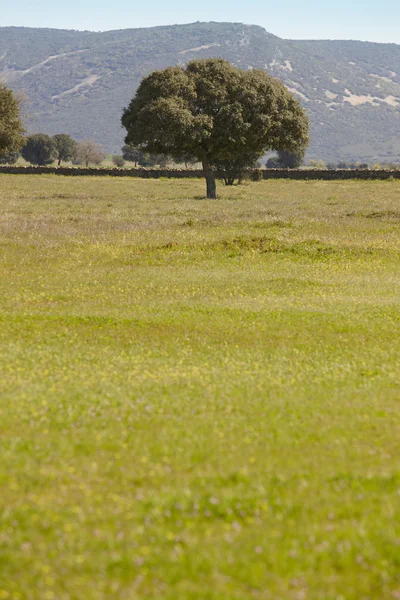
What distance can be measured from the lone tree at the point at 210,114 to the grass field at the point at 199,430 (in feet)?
108

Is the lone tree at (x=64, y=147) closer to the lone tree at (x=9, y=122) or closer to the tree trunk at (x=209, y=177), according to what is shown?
the lone tree at (x=9, y=122)

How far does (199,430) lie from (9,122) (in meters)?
70.5

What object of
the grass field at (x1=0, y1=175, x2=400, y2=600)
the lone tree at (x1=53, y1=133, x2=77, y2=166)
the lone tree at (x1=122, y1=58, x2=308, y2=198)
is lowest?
the grass field at (x1=0, y1=175, x2=400, y2=600)

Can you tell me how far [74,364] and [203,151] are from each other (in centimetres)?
4957

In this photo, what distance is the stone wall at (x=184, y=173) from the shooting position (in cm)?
9500

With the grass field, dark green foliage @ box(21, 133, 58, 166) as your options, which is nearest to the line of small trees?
dark green foliage @ box(21, 133, 58, 166)

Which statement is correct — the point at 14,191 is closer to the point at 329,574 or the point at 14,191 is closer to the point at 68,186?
the point at 68,186

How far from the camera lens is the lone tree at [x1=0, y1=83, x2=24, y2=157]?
74.4 m

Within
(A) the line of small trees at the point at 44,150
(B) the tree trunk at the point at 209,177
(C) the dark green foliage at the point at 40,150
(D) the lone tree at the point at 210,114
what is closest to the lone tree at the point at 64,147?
(A) the line of small trees at the point at 44,150

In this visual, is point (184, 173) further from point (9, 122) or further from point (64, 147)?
point (64, 147)

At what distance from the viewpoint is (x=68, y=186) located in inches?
3061

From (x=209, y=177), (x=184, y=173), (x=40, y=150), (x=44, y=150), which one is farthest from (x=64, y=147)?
(x=209, y=177)

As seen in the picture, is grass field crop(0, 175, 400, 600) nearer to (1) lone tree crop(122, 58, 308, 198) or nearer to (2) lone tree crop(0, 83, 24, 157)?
(1) lone tree crop(122, 58, 308, 198)

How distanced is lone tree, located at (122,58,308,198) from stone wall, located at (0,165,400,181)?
32562mm
